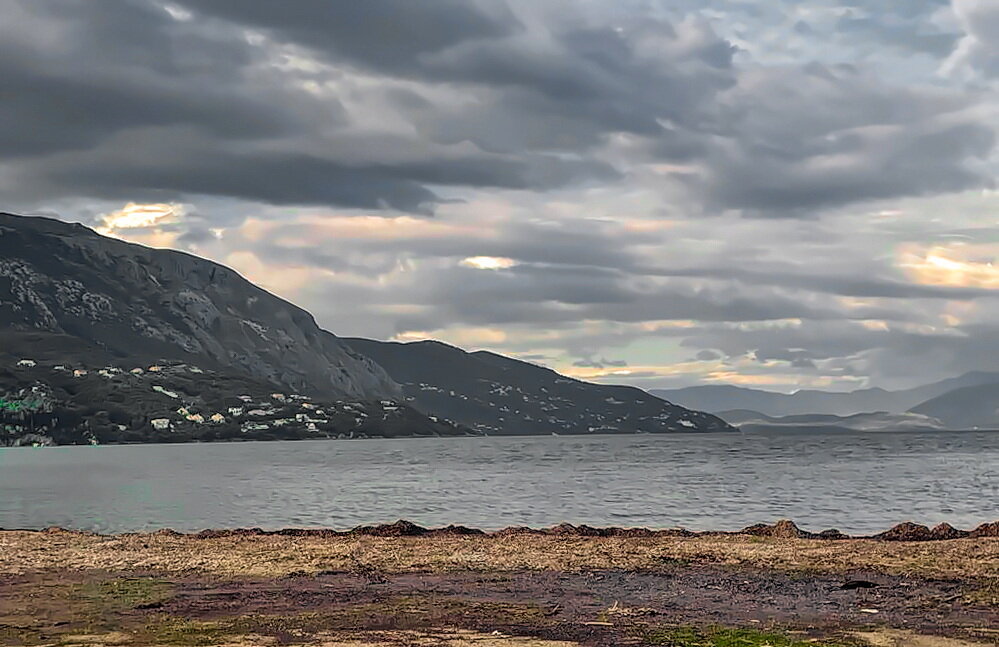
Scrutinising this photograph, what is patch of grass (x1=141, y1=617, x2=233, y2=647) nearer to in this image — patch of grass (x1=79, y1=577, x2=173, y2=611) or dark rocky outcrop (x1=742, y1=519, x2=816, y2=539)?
patch of grass (x1=79, y1=577, x2=173, y2=611)

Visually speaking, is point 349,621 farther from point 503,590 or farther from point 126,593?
point 126,593

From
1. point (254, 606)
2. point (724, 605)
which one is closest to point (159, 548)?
point (254, 606)

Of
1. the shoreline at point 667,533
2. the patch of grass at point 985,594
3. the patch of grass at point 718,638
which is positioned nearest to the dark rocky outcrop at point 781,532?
the shoreline at point 667,533

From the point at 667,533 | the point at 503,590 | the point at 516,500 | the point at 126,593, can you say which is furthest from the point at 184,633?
the point at 516,500

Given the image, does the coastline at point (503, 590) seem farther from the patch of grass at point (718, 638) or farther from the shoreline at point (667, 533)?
the shoreline at point (667, 533)

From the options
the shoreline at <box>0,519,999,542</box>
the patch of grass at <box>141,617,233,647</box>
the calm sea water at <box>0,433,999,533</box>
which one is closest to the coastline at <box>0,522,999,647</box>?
the patch of grass at <box>141,617,233,647</box>

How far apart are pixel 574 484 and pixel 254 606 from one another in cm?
9929

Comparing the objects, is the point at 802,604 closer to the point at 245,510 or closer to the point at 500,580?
the point at 500,580

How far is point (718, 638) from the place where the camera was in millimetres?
22344

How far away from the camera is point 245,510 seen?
88.8 meters

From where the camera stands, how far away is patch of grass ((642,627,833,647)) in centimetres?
2167

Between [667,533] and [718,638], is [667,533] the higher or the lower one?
the lower one

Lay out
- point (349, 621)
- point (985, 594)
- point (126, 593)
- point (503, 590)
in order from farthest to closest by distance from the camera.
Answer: point (503, 590) < point (126, 593) < point (985, 594) < point (349, 621)

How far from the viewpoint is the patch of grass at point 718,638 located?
21.7 m
